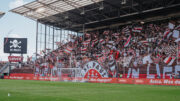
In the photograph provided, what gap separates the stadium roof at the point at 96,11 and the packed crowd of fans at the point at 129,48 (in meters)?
3.27

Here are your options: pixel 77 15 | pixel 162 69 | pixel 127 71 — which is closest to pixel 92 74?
pixel 127 71

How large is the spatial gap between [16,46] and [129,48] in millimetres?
31330

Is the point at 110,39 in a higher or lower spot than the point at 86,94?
higher

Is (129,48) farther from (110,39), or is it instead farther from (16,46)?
(16,46)

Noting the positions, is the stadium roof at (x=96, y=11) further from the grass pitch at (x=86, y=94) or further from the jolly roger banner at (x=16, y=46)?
the grass pitch at (x=86, y=94)

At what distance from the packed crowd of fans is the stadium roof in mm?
3274

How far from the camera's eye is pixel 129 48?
36750 mm

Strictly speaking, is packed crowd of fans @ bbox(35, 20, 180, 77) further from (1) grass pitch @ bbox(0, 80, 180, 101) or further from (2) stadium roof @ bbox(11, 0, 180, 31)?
(1) grass pitch @ bbox(0, 80, 180, 101)

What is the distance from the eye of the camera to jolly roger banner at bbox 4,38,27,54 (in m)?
55.6

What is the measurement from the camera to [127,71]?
30.2 metres

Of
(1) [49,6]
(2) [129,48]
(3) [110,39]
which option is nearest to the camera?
(2) [129,48]

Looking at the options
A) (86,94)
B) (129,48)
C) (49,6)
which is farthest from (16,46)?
(86,94)

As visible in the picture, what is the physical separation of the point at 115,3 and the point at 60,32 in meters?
21.9

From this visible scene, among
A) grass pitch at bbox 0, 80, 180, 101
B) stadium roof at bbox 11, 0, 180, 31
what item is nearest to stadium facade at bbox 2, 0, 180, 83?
stadium roof at bbox 11, 0, 180, 31
